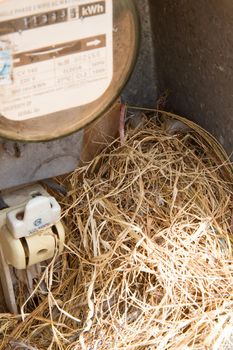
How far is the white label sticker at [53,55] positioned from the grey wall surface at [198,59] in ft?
0.88

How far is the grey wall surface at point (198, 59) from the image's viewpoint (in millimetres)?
1186

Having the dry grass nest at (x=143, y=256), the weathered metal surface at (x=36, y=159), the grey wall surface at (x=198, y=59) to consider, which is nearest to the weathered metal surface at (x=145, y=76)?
the grey wall surface at (x=198, y=59)

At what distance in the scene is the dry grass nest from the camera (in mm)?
1102

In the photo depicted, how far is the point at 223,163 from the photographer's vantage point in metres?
1.28

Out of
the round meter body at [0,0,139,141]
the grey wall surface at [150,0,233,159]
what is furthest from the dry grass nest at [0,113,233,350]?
the round meter body at [0,0,139,141]

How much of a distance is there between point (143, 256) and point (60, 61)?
372 millimetres

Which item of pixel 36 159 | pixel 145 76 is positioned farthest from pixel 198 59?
pixel 36 159

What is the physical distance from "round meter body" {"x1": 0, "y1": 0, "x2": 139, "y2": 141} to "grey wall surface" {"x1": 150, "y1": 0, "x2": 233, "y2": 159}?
23cm

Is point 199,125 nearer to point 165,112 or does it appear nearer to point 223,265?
point 165,112

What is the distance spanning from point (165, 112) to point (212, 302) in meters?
0.42

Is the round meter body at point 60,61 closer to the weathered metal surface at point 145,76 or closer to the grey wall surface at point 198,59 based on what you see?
the grey wall surface at point 198,59

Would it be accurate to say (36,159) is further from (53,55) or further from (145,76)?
(145,76)

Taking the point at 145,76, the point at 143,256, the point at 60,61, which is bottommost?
the point at 143,256

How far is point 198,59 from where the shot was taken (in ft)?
4.16
